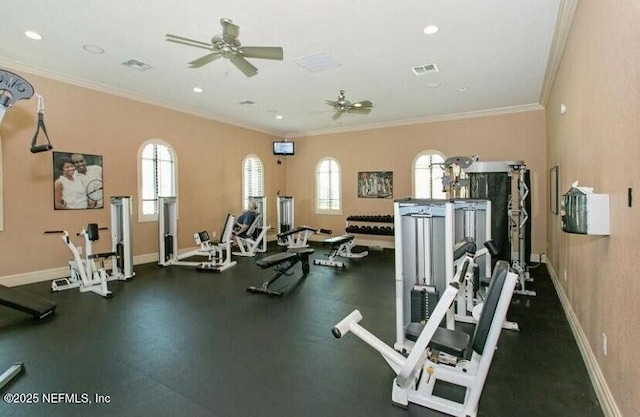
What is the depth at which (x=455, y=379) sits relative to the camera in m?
2.23

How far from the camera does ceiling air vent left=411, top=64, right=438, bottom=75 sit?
16.0 ft

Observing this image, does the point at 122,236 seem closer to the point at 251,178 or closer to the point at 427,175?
the point at 251,178

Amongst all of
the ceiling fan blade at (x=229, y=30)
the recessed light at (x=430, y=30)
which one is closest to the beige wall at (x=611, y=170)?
the recessed light at (x=430, y=30)

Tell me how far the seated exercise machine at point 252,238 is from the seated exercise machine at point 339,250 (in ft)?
4.88

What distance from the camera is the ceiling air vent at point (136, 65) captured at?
4771 millimetres

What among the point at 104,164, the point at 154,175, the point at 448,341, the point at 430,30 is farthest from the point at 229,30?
the point at 154,175

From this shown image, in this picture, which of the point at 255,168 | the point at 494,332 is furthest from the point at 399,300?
the point at 255,168

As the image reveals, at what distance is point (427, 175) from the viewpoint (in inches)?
320

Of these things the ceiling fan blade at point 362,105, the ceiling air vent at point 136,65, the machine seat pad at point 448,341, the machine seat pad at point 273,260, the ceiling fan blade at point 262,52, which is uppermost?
the ceiling air vent at point 136,65

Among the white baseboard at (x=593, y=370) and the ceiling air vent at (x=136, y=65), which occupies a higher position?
the ceiling air vent at (x=136, y=65)

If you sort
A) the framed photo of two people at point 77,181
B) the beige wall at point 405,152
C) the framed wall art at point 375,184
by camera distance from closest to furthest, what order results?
1. the framed photo of two people at point 77,181
2. the beige wall at point 405,152
3. the framed wall art at point 375,184

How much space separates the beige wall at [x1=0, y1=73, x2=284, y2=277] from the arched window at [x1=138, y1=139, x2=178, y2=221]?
115 millimetres

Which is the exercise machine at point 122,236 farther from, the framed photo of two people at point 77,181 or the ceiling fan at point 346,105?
the ceiling fan at point 346,105

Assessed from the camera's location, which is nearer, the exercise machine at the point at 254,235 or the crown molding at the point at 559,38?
the crown molding at the point at 559,38
